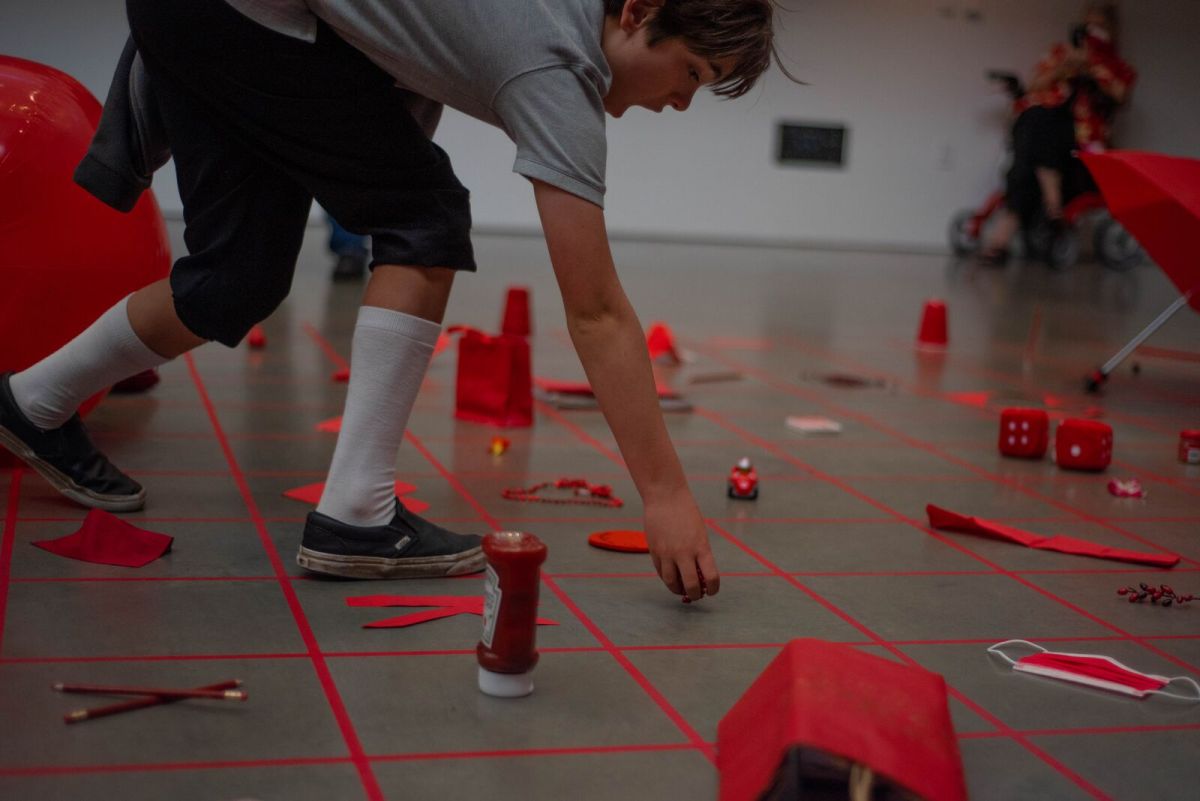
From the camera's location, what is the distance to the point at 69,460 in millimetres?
2213

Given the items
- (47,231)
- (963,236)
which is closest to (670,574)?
(47,231)

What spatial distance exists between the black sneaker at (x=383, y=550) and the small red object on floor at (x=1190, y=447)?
81.5 inches

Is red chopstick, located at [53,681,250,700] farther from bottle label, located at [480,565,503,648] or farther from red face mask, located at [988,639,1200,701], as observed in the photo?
red face mask, located at [988,639,1200,701]

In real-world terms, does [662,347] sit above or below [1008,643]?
above

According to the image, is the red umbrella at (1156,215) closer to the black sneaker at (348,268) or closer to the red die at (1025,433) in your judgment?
the red die at (1025,433)

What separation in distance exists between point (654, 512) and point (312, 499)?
967 millimetres

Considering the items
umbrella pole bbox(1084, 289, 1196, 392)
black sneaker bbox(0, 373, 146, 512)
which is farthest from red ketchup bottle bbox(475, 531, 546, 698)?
umbrella pole bbox(1084, 289, 1196, 392)

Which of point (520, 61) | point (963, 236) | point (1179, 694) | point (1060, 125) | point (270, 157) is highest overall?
point (1060, 125)

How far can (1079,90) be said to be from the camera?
9617mm

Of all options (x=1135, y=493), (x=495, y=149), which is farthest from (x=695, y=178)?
(x=1135, y=493)

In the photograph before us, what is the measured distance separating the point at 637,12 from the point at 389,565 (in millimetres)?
880

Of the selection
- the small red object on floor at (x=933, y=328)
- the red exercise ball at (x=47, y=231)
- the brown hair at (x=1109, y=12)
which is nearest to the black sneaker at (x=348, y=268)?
the small red object on floor at (x=933, y=328)

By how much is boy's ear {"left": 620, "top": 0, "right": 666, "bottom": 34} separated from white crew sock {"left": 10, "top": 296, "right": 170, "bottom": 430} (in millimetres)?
989

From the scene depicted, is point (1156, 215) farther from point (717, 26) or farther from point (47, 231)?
point (47, 231)
